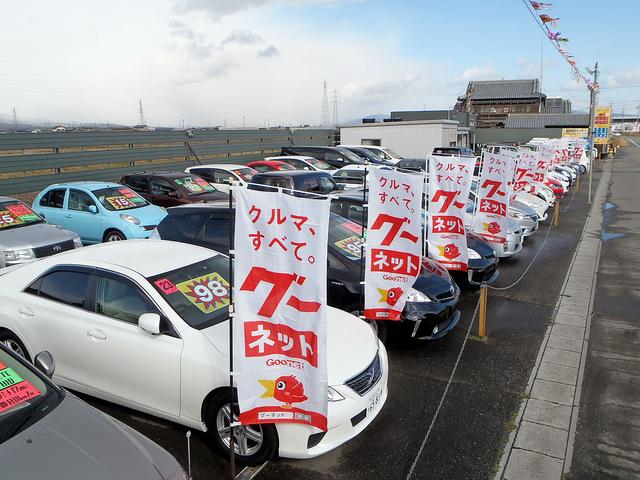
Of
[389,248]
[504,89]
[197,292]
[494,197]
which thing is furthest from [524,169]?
[504,89]

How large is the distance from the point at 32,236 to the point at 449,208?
702cm

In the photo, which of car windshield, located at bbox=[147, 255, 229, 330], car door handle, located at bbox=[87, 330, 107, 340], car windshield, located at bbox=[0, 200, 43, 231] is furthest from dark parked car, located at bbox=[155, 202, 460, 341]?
car windshield, located at bbox=[0, 200, 43, 231]

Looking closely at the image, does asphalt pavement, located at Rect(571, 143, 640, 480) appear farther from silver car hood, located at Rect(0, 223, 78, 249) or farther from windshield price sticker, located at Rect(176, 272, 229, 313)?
silver car hood, located at Rect(0, 223, 78, 249)

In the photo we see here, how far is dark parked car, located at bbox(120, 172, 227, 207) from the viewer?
497 inches

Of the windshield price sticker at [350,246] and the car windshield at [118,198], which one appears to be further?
the car windshield at [118,198]

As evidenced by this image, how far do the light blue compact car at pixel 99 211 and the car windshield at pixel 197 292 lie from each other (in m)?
5.79

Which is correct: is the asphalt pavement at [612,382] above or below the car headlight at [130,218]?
below

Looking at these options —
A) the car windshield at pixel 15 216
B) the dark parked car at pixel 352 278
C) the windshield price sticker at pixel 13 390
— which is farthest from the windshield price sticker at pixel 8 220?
the windshield price sticker at pixel 13 390

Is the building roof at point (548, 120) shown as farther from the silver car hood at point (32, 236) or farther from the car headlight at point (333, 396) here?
the car headlight at point (333, 396)

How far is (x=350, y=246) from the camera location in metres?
6.50

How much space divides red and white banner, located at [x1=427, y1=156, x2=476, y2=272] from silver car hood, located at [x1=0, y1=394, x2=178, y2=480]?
5335 mm

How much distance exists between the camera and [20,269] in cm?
527

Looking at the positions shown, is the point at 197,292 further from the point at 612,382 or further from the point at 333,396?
the point at 612,382

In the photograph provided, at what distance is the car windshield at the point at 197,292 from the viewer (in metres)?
4.29
